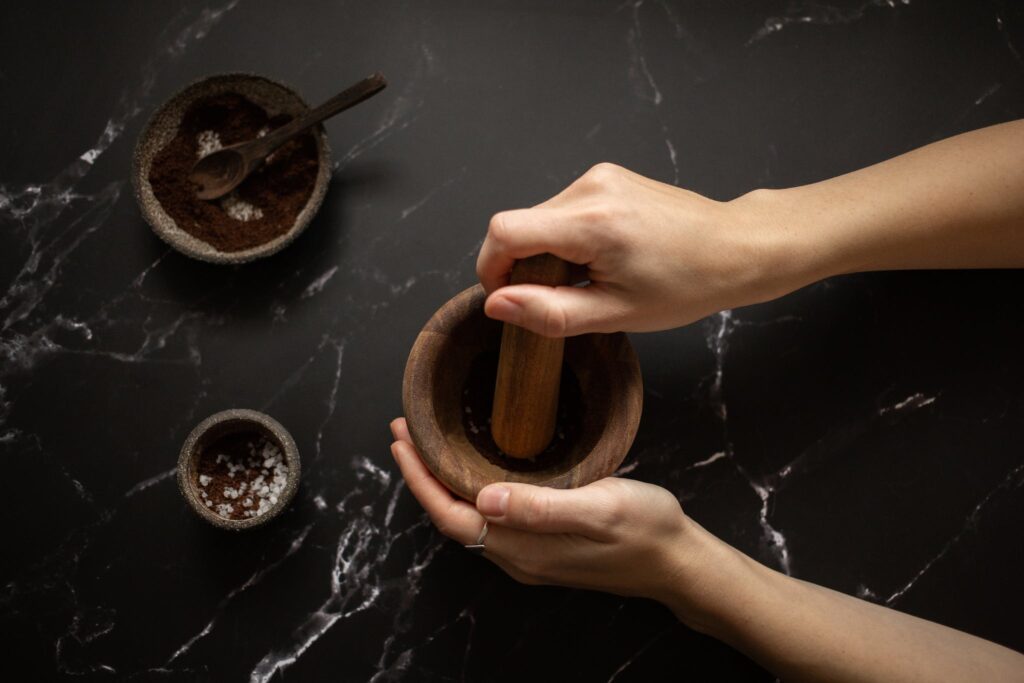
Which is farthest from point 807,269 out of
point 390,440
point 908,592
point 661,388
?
point 390,440

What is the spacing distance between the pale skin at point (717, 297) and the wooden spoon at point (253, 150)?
0.43 meters

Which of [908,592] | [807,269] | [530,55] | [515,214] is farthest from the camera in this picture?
[530,55]

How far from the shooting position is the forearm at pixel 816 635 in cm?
125

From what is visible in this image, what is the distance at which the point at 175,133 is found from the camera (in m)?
1.45

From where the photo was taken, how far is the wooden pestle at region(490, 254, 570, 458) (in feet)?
3.70

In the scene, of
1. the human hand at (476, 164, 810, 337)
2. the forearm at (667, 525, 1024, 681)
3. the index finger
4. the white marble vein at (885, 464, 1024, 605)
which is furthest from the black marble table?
the index finger

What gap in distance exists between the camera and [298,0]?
5.02 feet

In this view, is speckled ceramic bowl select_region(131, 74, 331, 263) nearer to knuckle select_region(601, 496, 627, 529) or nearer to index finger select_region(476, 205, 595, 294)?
index finger select_region(476, 205, 595, 294)

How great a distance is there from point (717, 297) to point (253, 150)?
785 mm

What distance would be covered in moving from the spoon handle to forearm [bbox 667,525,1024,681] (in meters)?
0.85

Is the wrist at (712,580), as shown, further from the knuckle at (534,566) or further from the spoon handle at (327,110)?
the spoon handle at (327,110)

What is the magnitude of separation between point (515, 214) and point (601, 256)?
0.12m

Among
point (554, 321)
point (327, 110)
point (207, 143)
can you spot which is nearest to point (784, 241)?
point (554, 321)

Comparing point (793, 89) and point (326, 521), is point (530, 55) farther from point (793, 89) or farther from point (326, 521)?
point (326, 521)
